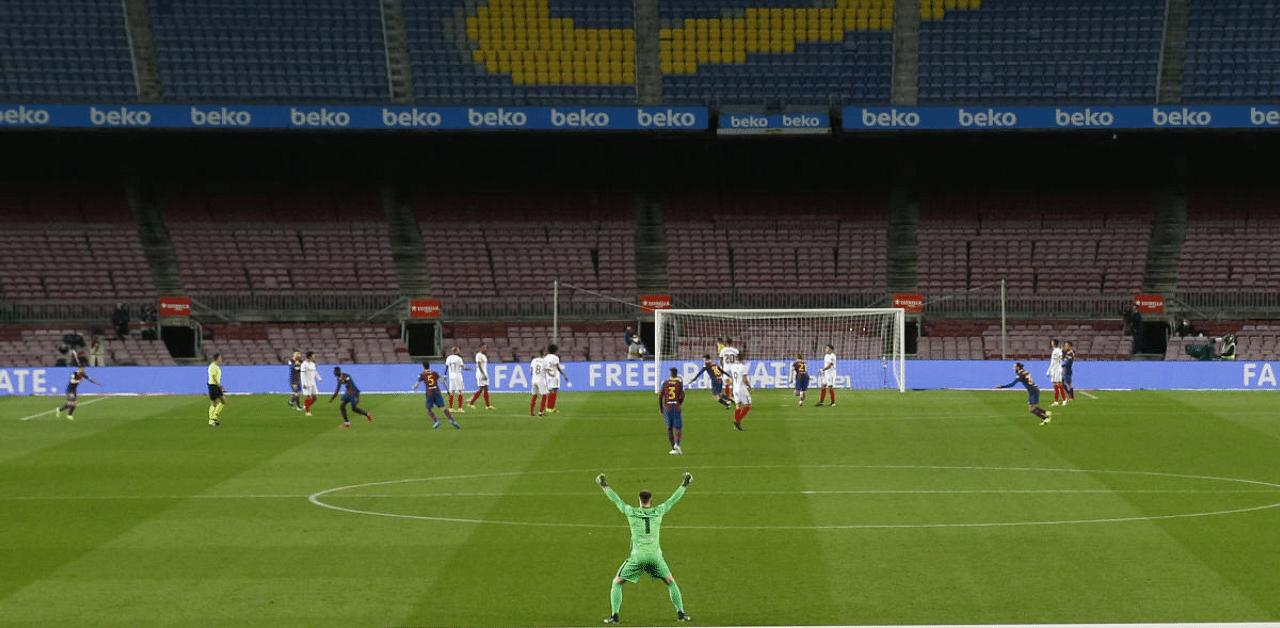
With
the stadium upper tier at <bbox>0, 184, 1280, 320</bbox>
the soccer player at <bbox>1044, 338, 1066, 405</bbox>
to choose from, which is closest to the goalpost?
the stadium upper tier at <bbox>0, 184, 1280, 320</bbox>

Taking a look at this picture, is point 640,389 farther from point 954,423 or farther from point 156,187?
point 156,187

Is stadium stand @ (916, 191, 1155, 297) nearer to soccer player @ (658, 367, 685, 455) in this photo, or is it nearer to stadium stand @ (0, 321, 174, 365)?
soccer player @ (658, 367, 685, 455)

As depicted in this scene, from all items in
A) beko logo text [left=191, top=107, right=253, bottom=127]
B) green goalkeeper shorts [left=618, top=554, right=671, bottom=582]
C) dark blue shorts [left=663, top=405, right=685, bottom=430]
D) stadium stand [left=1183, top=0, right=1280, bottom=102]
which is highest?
stadium stand [left=1183, top=0, right=1280, bottom=102]

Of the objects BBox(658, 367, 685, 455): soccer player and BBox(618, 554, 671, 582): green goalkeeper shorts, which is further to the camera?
A: BBox(658, 367, 685, 455): soccer player

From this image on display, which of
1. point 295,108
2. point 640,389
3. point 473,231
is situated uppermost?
point 295,108

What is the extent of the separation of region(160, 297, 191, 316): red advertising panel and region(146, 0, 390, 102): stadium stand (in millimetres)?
8439

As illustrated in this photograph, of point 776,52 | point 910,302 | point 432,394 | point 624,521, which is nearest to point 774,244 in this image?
point 910,302

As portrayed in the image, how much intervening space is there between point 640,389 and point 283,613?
26.3 meters

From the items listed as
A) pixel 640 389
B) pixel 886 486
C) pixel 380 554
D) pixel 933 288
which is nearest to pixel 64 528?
pixel 380 554

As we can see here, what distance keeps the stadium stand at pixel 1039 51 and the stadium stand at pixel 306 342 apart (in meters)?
22.7

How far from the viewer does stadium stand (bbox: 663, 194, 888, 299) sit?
48000mm

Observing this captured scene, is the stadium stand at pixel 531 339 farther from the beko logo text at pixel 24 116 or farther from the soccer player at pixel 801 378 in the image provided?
the beko logo text at pixel 24 116

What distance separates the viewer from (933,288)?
47.6 meters

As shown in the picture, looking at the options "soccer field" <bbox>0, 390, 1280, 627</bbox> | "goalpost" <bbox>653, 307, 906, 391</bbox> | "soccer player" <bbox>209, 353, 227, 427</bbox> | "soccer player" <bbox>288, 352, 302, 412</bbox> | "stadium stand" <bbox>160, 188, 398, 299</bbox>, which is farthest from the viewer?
"stadium stand" <bbox>160, 188, 398, 299</bbox>
